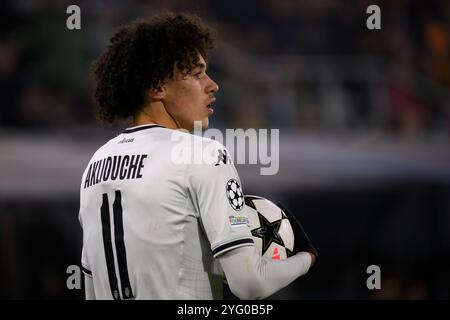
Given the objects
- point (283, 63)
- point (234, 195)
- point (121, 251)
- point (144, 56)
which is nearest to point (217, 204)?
point (234, 195)

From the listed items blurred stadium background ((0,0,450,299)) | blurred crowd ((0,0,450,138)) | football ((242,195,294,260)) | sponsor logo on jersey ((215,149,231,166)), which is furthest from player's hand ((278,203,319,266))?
blurred crowd ((0,0,450,138))

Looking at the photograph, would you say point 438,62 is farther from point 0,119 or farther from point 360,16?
point 0,119

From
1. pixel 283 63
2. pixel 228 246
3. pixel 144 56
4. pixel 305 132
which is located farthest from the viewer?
pixel 283 63

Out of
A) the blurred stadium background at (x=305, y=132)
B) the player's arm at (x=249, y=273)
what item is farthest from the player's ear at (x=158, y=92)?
the blurred stadium background at (x=305, y=132)

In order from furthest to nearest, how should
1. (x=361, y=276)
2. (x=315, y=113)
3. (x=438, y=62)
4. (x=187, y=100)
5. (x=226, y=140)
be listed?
1. (x=438, y=62)
2. (x=315, y=113)
3. (x=361, y=276)
4. (x=226, y=140)
5. (x=187, y=100)

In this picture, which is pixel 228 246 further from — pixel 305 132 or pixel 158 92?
pixel 305 132

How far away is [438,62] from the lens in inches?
290

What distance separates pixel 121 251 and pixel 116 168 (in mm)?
234

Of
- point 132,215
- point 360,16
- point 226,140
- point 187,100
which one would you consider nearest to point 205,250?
point 132,215

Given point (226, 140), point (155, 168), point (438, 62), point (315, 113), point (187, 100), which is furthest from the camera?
point (438, 62)

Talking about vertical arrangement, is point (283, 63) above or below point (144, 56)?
above

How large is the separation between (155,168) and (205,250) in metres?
0.27

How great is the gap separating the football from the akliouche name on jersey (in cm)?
33

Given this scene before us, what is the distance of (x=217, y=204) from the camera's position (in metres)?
2.15
